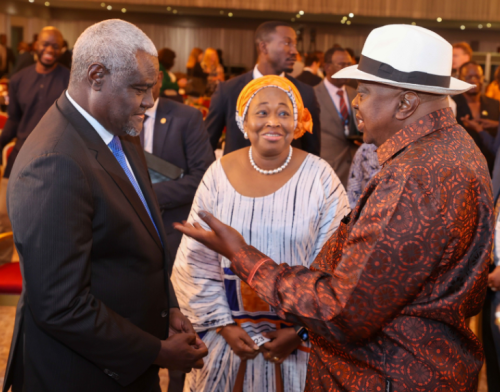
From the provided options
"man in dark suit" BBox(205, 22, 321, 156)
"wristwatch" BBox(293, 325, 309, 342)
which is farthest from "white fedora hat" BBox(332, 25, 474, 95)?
"man in dark suit" BBox(205, 22, 321, 156)

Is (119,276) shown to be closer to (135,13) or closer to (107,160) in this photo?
(107,160)

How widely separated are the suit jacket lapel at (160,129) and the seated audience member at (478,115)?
2.61 m

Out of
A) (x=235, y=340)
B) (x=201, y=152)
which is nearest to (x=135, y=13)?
(x=201, y=152)

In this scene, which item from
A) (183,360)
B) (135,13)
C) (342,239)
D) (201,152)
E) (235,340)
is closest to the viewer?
(342,239)

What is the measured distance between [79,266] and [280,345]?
1064 mm

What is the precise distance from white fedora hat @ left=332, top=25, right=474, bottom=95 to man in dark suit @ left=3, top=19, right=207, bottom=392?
0.64m

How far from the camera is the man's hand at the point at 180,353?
1562mm

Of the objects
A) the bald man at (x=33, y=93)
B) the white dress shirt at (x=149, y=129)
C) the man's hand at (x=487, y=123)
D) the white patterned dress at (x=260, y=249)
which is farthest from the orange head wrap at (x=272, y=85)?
the man's hand at (x=487, y=123)

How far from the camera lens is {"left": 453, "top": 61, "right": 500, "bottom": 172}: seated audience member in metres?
4.39

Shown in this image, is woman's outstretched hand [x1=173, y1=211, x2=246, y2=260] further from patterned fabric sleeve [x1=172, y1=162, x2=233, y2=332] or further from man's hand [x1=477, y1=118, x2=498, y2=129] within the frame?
man's hand [x1=477, y1=118, x2=498, y2=129]

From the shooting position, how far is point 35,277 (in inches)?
51.6

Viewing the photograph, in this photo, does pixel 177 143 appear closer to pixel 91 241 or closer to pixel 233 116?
pixel 233 116

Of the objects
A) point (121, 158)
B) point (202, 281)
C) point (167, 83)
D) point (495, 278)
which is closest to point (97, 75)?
point (121, 158)

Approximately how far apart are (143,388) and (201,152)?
63.5 inches
